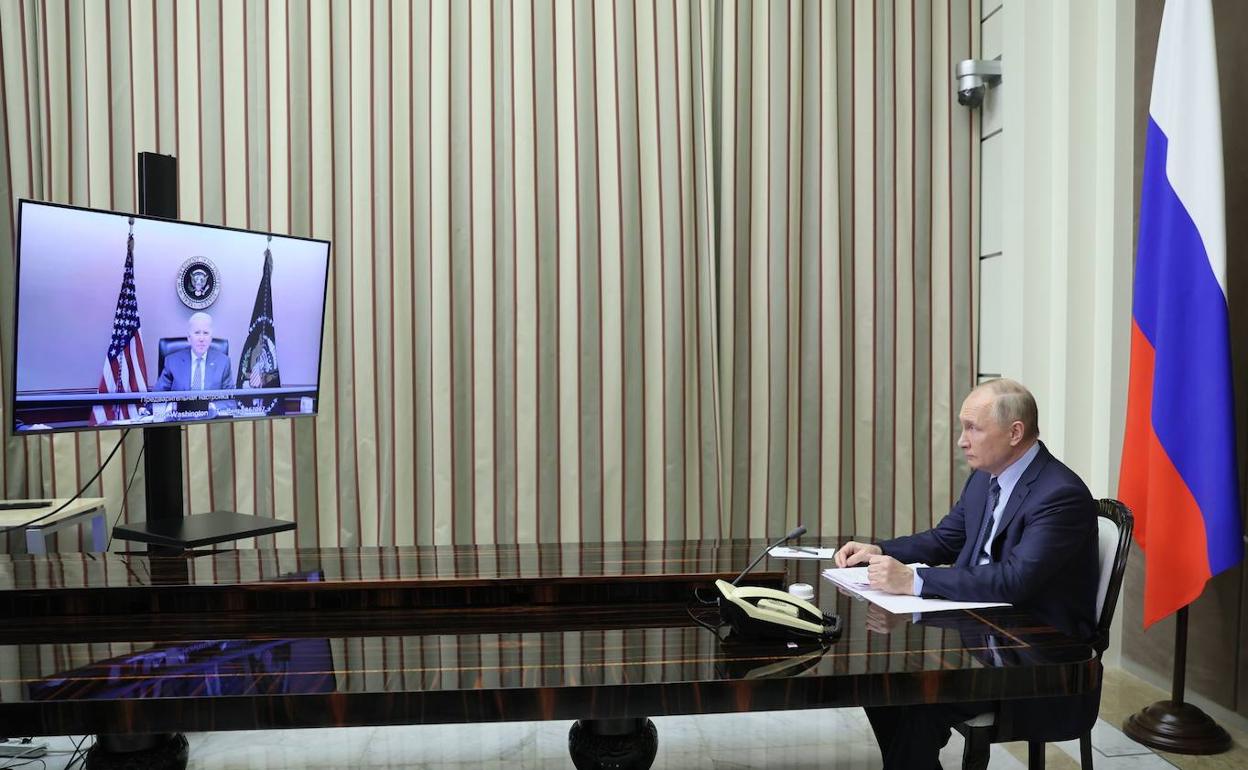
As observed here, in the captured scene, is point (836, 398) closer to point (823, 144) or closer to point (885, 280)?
point (885, 280)

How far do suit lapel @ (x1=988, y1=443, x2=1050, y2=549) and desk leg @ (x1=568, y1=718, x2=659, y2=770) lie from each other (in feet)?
3.05

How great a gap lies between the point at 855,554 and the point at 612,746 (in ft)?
2.49

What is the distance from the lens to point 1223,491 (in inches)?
104

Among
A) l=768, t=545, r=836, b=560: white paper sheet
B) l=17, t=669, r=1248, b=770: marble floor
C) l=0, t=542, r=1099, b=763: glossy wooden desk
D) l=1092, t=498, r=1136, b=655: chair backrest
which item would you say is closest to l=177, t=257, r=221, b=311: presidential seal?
l=0, t=542, r=1099, b=763: glossy wooden desk

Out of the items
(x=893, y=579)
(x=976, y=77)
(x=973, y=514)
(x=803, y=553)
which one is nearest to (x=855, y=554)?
→ (x=803, y=553)

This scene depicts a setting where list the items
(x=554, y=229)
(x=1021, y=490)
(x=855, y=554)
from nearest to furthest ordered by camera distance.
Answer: (x=1021, y=490) → (x=855, y=554) → (x=554, y=229)

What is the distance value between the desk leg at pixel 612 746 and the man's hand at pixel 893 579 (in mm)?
584

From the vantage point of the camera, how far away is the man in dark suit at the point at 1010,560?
1.86m

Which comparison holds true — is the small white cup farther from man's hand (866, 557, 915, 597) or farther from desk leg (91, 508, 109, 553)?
desk leg (91, 508, 109, 553)

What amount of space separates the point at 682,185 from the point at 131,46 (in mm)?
2182

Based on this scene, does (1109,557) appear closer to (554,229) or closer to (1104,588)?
(1104,588)

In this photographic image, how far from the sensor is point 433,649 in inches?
64.6

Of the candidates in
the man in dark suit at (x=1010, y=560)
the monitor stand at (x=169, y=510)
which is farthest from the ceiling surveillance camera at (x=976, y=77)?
the monitor stand at (x=169, y=510)

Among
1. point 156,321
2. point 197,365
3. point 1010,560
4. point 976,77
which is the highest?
point 976,77
